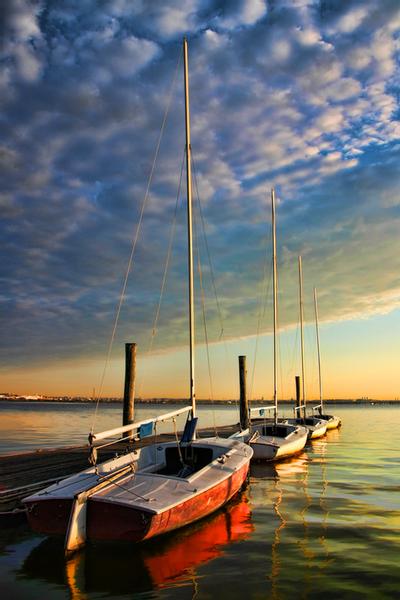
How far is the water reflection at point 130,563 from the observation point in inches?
282

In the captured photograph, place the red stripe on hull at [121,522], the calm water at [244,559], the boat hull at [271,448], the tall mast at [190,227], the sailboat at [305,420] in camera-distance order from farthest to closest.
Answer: the sailboat at [305,420] → the boat hull at [271,448] → the tall mast at [190,227] → the red stripe on hull at [121,522] → the calm water at [244,559]

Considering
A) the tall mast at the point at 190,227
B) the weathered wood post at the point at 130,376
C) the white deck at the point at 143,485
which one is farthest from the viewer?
the weathered wood post at the point at 130,376

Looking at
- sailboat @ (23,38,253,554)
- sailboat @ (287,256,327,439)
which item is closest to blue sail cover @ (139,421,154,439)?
sailboat @ (23,38,253,554)

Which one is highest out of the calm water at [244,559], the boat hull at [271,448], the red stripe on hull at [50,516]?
the red stripe on hull at [50,516]

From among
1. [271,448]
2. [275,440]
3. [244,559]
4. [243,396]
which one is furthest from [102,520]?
[243,396]

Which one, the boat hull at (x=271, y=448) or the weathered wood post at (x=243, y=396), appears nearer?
the boat hull at (x=271, y=448)

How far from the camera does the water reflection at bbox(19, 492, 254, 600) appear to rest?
716 centimetres

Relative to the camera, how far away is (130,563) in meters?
8.00

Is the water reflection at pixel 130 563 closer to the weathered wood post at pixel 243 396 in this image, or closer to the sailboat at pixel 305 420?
the weathered wood post at pixel 243 396

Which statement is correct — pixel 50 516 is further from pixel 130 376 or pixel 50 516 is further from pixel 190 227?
pixel 130 376

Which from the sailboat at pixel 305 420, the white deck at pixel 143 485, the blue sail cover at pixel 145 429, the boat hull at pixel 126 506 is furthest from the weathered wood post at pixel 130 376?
the sailboat at pixel 305 420

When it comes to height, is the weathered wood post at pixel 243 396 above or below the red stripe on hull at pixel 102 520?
above

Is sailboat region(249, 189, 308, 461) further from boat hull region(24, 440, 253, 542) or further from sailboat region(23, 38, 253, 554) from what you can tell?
boat hull region(24, 440, 253, 542)

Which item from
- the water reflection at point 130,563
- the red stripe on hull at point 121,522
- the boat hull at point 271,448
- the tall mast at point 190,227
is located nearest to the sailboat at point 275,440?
the boat hull at point 271,448
